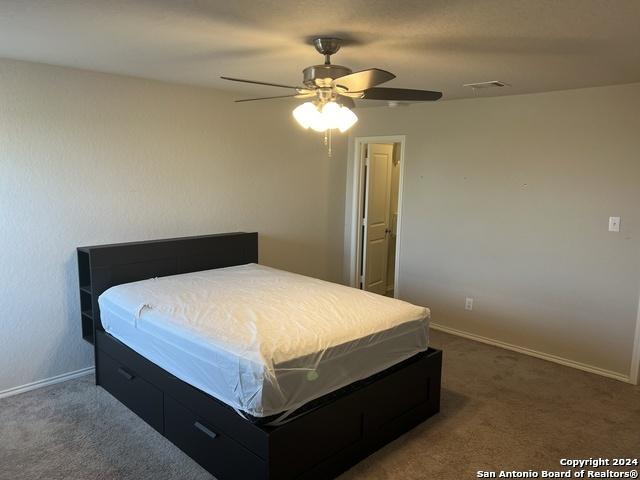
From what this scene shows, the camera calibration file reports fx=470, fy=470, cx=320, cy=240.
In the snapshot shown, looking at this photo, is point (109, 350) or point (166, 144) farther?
point (166, 144)

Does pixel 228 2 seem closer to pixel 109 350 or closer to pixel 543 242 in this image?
pixel 109 350

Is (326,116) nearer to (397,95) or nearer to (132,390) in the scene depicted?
(397,95)

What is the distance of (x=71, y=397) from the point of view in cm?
324

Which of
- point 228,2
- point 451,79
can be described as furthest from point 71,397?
point 451,79

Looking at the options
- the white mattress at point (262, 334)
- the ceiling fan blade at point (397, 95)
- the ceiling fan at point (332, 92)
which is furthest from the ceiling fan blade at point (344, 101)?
the white mattress at point (262, 334)

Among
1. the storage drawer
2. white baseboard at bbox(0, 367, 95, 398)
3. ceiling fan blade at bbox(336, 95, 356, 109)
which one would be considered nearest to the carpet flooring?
white baseboard at bbox(0, 367, 95, 398)

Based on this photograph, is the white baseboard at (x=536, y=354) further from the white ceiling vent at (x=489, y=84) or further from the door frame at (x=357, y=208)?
the white ceiling vent at (x=489, y=84)

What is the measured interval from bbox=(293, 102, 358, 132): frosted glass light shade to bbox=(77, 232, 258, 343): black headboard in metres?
1.81

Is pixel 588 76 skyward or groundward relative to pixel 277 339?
skyward

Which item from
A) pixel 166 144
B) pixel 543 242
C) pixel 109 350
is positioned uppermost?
pixel 166 144

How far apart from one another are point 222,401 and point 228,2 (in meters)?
1.80

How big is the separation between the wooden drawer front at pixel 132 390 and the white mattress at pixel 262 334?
0.67ft

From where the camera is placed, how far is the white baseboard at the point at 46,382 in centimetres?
326

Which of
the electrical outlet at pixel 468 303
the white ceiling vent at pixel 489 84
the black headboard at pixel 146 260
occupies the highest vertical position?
the white ceiling vent at pixel 489 84
